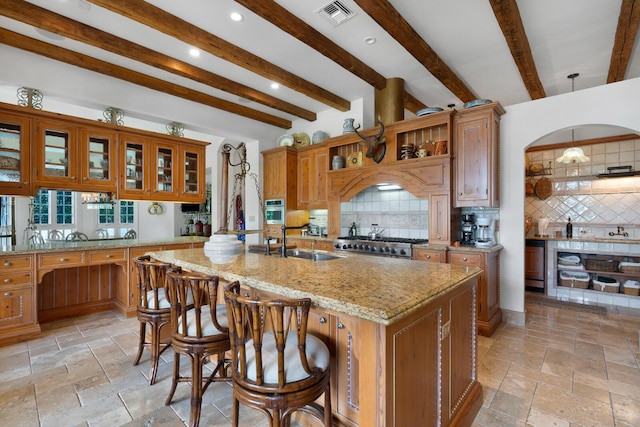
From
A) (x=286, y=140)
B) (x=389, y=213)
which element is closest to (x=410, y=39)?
(x=389, y=213)

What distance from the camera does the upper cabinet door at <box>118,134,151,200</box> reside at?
4121 millimetres

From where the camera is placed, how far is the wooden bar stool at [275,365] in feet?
3.90

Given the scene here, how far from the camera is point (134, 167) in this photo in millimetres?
4262

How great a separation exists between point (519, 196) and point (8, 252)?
5.46 m

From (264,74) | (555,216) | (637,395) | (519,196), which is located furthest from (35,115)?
(555,216)

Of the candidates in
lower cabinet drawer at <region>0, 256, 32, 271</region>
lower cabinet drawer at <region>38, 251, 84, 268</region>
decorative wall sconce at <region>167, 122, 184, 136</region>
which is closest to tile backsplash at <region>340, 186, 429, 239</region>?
decorative wall sconce at <region>167, 122, 184, 136</region>

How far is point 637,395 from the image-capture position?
2107mm

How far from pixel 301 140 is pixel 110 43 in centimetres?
309

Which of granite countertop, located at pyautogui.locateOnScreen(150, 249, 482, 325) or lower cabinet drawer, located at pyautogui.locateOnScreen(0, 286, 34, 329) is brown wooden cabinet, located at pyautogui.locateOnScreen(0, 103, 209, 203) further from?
granite countertop, located at pyautogui.locateOnScreen(150, 249, 482, 325)

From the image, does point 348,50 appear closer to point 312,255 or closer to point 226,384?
point 312,255

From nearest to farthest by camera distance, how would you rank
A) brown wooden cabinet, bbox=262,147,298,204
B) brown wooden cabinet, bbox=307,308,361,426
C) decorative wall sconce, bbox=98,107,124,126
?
brown wooden cabinet, bbox=307,308,361,426 → decorative wall sconce, bbox=98,107,124,126 → brown wooden cabinet, bbox=262,147,298,204

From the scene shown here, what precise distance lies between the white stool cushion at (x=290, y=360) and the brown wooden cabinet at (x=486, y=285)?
2.48m

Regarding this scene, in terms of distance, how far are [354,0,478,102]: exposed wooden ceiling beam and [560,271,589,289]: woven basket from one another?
3.14 m

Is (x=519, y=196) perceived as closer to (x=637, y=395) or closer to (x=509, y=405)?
(x=637, y=395)
